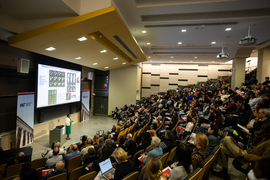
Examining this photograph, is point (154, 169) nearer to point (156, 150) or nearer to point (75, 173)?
point (156, 150)

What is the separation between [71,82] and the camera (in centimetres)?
904

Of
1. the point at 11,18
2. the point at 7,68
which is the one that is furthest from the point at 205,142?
the point at 7,68

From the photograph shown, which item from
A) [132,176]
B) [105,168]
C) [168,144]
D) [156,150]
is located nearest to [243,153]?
[168,144]

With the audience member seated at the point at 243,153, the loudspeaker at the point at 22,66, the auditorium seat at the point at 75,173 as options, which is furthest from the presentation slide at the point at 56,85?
the audience member seated at the point at 243,153

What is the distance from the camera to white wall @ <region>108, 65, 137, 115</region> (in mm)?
13281

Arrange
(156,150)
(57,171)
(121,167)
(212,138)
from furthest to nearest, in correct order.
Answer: (212,138), (156,150), (57,171), (121,167)

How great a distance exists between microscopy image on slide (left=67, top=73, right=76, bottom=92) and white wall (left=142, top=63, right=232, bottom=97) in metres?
9.09

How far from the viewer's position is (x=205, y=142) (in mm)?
2359

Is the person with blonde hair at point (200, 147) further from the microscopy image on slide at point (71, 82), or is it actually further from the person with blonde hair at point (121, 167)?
the microscopy image on slide at point (71, 82)

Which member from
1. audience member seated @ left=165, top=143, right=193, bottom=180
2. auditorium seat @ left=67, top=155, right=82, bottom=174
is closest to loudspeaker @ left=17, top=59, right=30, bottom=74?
auditorium seat @ left=67, top=155, right=82, bottom=174

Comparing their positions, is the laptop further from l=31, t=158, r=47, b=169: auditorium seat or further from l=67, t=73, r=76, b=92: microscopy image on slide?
l=67, t=73, r=76, b=92: microscopy image on slide

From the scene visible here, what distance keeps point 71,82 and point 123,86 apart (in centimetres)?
527

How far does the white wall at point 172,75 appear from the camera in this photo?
1625 centimetres

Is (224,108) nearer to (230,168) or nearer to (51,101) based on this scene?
(230,168)
